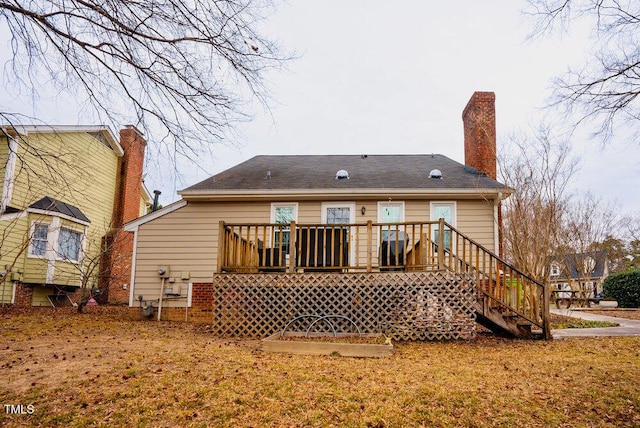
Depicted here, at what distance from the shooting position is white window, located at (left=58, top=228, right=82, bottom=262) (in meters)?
13.5

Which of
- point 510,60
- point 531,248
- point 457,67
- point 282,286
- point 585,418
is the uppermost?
point 457,67

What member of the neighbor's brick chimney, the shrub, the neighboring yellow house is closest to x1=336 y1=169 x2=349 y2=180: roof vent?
the neighboring yellow house

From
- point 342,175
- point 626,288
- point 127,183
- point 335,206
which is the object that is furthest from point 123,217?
point 626,288

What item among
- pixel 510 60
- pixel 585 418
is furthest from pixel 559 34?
pixel 585 418

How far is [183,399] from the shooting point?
12.8 feet

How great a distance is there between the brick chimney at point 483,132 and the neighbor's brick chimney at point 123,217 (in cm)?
1149

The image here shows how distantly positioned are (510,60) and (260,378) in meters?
5.84

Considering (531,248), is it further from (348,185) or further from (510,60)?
(510,60)

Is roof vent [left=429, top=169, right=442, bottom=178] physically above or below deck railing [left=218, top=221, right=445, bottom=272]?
above

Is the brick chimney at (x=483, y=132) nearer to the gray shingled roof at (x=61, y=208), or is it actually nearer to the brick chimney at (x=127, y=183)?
the brick chimney at (x=127, y=183)

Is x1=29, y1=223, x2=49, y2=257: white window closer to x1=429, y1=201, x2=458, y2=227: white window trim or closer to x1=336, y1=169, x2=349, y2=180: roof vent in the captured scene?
x1=336, y1=169, x2=349, y2=180: roof vent

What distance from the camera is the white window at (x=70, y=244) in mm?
13531

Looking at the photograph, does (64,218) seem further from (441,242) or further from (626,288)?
(626,288)

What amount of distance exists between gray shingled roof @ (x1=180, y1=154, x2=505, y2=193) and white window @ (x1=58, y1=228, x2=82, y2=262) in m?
5.72
